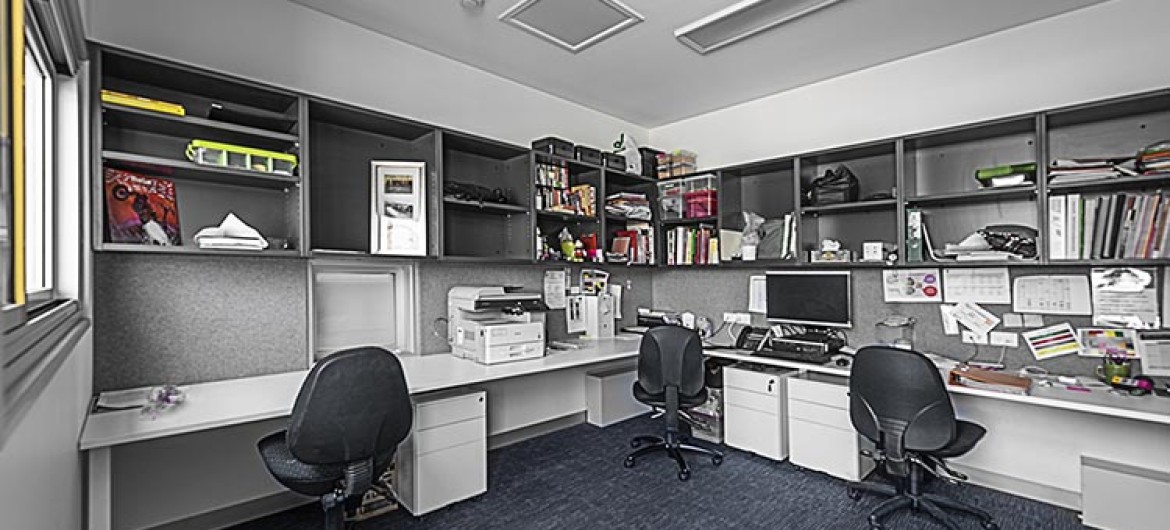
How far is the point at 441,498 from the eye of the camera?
2537mm

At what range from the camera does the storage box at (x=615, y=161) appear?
12.6 ft

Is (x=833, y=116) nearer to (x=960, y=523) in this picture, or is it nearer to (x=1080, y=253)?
(x=1080, y=253)

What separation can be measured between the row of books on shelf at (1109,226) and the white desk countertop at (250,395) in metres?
2.35

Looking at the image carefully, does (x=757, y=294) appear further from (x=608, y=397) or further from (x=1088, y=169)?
(x=1088, y=169)

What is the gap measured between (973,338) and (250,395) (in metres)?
3.66

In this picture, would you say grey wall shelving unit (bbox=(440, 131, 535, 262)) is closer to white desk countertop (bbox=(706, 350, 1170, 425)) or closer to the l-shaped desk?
the l-shaped desk

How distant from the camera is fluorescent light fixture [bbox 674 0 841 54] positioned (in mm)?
2529

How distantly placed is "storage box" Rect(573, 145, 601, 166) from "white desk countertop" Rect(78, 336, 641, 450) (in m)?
1.34

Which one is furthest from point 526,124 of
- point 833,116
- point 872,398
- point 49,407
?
point 49,407

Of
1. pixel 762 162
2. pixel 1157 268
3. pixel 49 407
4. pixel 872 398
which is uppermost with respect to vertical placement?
pixel 762 162

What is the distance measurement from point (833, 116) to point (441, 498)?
3.37 meters

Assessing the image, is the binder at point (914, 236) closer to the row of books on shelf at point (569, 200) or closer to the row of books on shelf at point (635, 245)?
the row of books on shelf at point (635, 245)

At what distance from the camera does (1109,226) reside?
2441 millimetres

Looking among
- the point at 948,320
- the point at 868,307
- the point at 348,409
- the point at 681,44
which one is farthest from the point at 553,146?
the point at 948,320
